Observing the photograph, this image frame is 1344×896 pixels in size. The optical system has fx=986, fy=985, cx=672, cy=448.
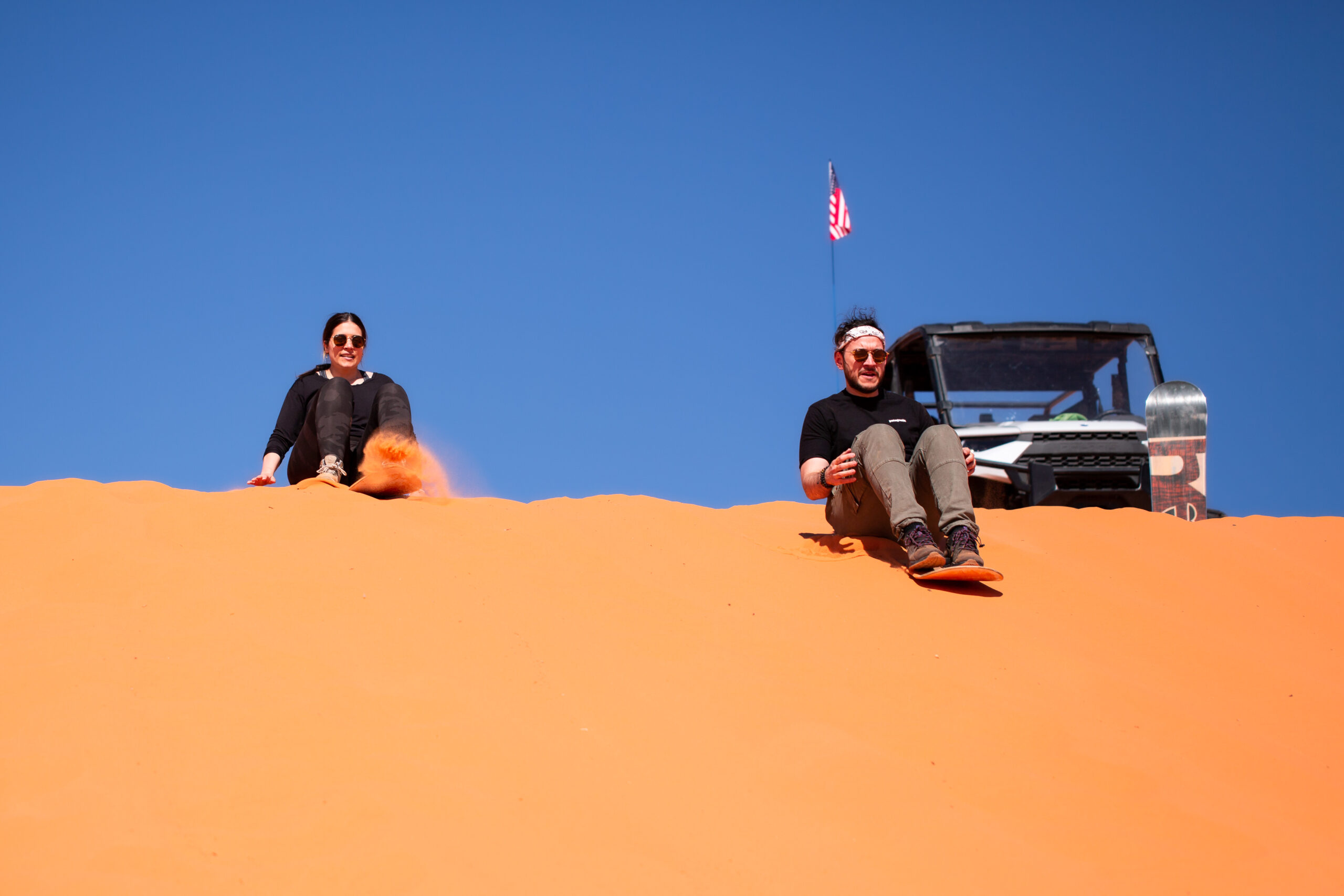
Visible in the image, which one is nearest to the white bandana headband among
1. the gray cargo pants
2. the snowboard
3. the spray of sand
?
the gray cargo pants

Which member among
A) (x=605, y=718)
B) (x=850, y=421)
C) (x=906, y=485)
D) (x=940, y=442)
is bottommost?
(x=605, y=718)

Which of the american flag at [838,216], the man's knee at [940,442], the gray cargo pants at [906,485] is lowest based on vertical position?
the gray cargo pants at [906,485]

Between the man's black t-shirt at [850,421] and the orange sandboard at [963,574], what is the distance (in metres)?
0.90

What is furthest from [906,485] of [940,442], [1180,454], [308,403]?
[1180,454]

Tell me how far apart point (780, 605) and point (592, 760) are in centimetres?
Answer: 143

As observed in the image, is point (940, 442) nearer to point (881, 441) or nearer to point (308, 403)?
point (881, 441)

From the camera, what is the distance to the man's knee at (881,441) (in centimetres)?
465

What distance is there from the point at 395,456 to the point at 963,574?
2.95m

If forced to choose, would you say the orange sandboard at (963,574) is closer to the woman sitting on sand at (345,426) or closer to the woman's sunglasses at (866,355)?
the woman's sunglasses at (866,355)

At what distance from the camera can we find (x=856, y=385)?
531 cm

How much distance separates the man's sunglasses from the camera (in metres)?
5.27

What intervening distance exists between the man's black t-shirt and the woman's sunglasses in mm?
191

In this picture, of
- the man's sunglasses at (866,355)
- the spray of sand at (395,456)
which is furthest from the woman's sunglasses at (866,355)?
the spray of sand at (395,456)

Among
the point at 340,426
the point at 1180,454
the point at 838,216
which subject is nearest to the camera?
the point at 340,426
